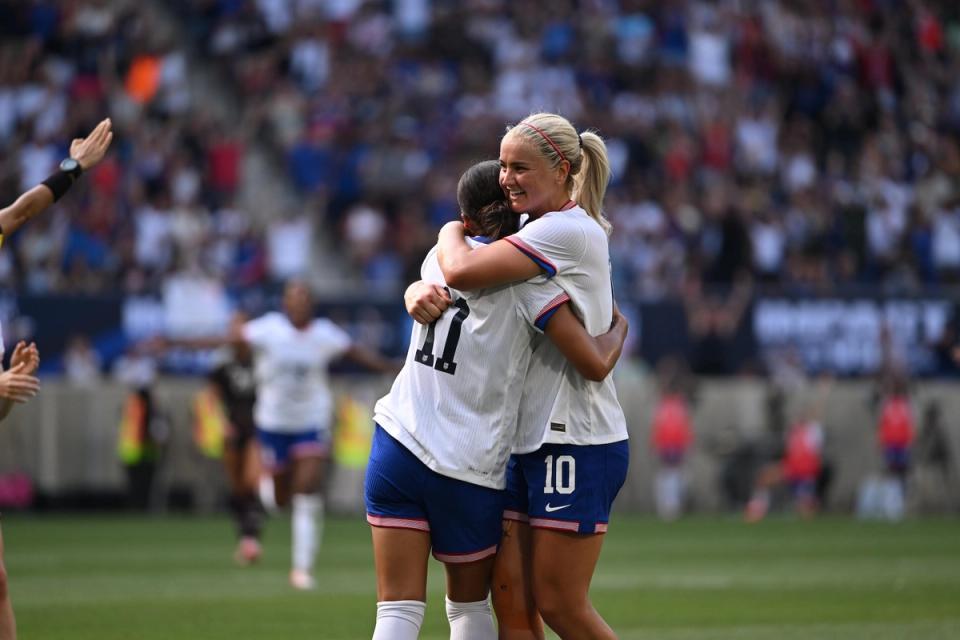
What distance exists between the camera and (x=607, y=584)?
14.0 metres

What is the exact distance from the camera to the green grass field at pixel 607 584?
35.7 feet

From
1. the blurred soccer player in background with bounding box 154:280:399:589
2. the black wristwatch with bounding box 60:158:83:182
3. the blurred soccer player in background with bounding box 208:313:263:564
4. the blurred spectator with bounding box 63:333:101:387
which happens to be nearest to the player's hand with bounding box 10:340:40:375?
the black wristwatch with bounding box 60:158:83:182

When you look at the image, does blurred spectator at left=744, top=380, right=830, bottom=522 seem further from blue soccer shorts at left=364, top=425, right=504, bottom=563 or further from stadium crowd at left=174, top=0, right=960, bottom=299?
blue soccer shorts at left=364, top=425, right=504, bottom=563

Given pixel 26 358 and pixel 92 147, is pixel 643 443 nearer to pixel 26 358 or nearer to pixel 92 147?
pixel 92 147

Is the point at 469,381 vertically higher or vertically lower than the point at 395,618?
higher

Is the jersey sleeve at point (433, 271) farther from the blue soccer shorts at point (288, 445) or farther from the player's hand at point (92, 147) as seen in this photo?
the blue soccer shorts at point (288, 445)

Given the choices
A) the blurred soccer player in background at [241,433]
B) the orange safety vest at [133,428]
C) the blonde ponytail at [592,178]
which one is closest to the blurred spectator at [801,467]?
the orange safety vest at [133,428]

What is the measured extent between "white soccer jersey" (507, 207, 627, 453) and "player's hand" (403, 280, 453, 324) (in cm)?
41

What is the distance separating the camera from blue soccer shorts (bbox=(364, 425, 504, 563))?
20.6 ft

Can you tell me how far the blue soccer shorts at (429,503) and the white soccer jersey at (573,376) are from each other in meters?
0.32

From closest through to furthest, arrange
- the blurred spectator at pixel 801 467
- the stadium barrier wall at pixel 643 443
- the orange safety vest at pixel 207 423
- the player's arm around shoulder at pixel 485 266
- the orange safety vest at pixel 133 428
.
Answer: the player's arm around shoulder at pixel 485 266, the orange safety vest at pixel 133 428, the stadium barrier wall at pixel 643 443, the orange safety vest at pixel 207 423, the blurred spectator at pixel 801 467

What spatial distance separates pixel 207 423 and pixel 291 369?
31.6 ft

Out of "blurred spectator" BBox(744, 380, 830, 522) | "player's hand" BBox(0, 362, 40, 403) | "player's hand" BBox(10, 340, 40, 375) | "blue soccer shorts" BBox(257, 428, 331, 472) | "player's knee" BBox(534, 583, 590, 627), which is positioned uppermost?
"player's hand" BBox(10, 340, 40, 375)

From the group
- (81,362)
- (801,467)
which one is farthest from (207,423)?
(801,467)
